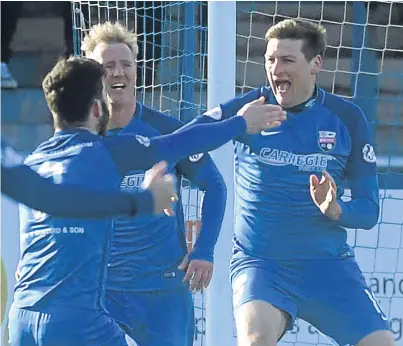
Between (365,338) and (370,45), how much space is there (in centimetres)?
360

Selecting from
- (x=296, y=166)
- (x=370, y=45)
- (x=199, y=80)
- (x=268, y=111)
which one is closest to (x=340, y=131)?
(x=296, y=166)

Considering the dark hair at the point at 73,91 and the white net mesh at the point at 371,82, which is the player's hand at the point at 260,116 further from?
the white net mesh at the point at 371,82

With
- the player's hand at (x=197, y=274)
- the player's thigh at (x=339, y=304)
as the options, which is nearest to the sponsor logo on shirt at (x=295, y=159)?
the player's thigh at (x=339, y=304)

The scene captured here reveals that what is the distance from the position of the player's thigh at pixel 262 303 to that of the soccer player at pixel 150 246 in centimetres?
16

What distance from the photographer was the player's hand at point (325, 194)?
427 cm

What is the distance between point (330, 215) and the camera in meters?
4.40

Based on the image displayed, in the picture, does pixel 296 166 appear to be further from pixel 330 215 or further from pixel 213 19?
pixel 213 19

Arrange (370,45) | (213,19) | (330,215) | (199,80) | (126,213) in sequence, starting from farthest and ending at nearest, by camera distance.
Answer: (370,45) → (199,80) → (213,19) → (330,215) → (126,213)

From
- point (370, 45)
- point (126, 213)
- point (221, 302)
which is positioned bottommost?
point (221, 302)

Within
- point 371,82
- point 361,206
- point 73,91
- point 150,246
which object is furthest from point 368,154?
point 371,82

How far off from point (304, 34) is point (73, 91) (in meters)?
1.42

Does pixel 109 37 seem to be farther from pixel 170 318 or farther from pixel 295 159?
pixel 170 318

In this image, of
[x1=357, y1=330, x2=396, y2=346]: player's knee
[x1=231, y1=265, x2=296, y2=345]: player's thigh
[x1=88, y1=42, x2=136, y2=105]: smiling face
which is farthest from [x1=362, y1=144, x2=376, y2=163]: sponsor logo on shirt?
[x1=88, y1=42, x2=136, y2=105]: smiling face

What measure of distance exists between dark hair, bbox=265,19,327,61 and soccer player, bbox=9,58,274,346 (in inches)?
46.4
